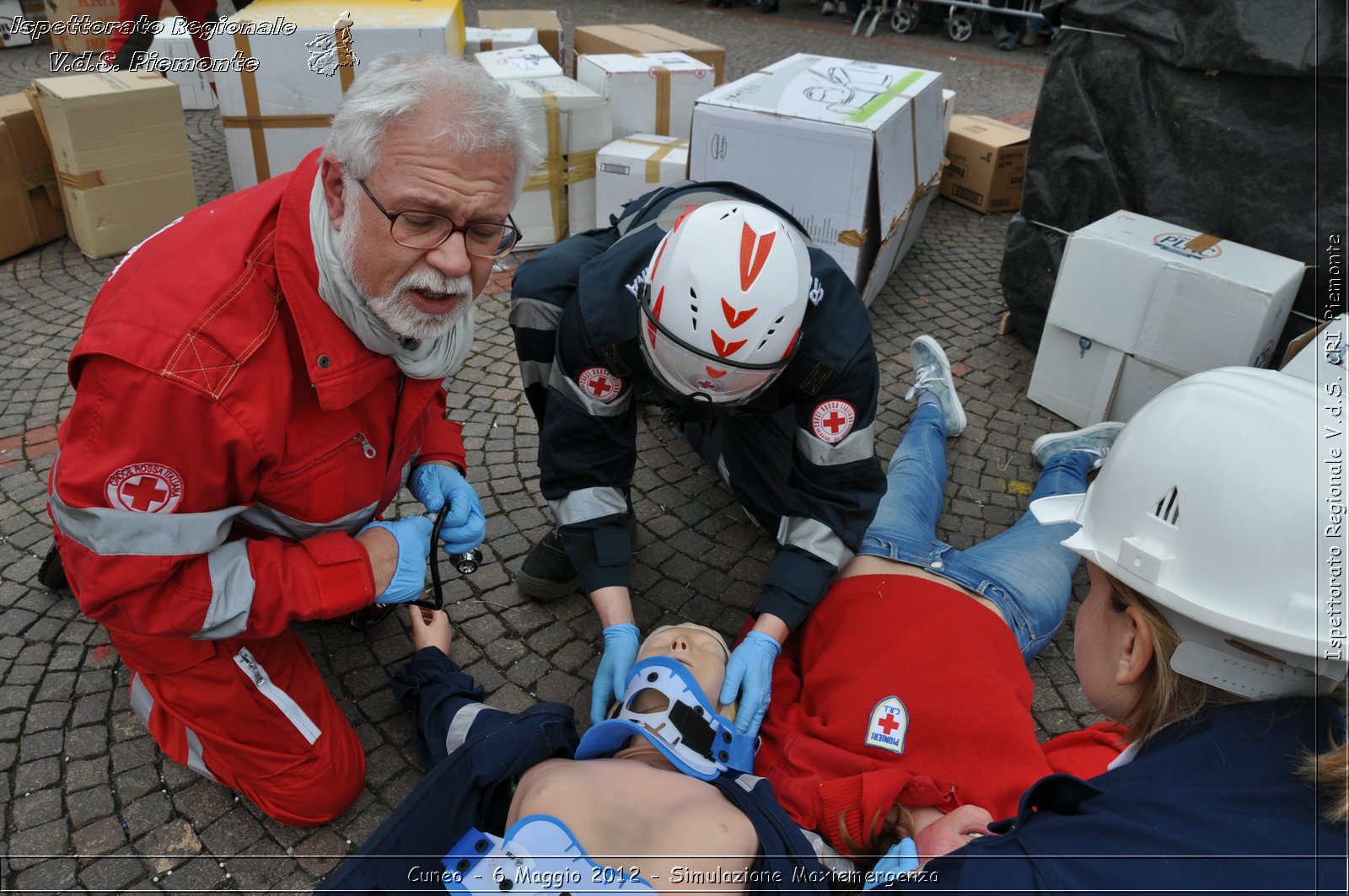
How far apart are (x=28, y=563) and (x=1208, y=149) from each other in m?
5.65

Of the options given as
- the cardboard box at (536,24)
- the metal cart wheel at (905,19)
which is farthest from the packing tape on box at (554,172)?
the metal cart wheel at (905,19)

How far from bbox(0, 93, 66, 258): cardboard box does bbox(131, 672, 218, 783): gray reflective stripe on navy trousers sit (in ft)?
14.5

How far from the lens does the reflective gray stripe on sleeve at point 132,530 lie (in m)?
2.11

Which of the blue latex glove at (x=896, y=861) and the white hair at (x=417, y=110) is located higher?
A: the white hair at (x=417, y=110)

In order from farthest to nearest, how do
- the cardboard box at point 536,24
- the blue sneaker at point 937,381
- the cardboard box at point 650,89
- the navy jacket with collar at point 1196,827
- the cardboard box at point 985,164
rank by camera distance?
the cardboard box at point 536,24 < the cardboard box at point 985,164 < the cardboard box at point 650,89 < the blue sneaker at point 937,381 < the navy jacket with collar at point 1196,827

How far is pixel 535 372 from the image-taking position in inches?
134

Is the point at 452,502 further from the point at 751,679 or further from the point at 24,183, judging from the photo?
the point at 24,183

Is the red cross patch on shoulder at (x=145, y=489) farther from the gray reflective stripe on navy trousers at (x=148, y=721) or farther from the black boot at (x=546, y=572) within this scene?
the black boot at (x=546, y=572)

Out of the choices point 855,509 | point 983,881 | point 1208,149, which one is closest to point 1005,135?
point 1208,149

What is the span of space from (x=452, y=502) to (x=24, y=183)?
468 cm

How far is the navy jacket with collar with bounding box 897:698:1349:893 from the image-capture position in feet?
4.60

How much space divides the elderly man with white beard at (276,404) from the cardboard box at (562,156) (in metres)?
3.48

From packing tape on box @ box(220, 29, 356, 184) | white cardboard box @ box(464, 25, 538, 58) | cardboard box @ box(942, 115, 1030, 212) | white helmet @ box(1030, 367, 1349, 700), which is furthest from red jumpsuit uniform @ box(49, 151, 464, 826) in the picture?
cardboard box @ box(942, 115, 1030, 212)

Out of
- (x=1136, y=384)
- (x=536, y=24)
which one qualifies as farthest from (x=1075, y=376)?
(x=536, y=24)
